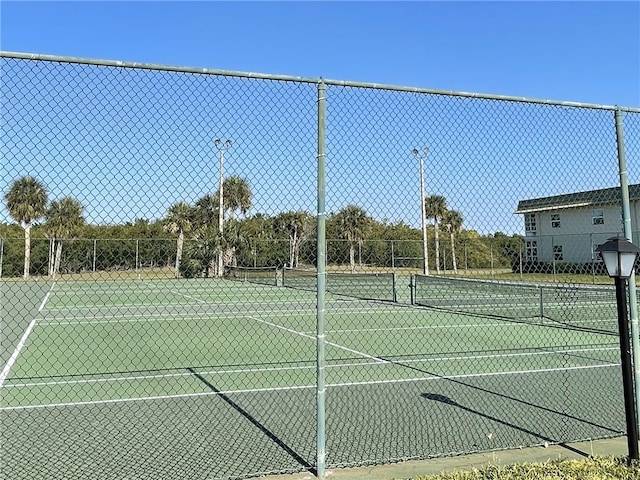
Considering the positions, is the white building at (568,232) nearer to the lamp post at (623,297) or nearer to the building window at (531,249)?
the building window at (531,249)

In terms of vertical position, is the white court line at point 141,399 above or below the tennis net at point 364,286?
below

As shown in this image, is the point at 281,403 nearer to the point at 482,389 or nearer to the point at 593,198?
the point at 482,389

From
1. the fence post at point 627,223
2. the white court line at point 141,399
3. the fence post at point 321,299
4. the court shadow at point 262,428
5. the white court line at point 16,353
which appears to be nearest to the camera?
the fence post at point 321,299

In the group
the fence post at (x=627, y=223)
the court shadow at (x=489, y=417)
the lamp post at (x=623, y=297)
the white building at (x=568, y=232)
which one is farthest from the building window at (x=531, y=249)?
the lamp post at (x=623, y=297)

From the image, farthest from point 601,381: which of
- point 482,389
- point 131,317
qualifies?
point 131,317

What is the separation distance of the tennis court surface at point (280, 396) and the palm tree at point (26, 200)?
209cm

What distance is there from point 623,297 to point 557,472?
4.72 feet

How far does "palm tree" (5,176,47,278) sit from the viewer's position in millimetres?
4066

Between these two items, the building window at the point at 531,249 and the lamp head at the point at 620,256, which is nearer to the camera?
the lamp head at the point at 620,256

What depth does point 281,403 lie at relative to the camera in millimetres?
6547

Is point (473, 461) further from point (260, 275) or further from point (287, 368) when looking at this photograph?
point (260, 275)

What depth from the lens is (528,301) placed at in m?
21.1

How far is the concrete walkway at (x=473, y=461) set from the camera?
13.6 ft

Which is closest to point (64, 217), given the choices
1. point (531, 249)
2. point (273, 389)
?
point (273, 389)
